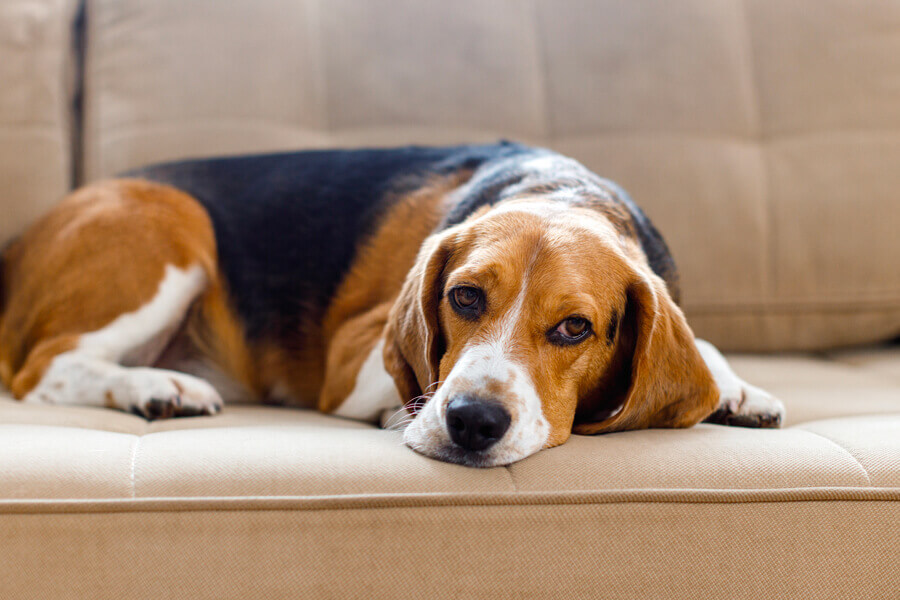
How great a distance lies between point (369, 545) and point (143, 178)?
170 centimetres

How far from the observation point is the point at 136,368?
2.24 meters

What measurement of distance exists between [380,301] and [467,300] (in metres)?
0.67

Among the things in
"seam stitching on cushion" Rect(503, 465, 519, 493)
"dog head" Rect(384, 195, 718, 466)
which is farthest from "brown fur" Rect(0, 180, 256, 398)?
"seam stitching on cushion" Rect(503, 465, 519, 493)

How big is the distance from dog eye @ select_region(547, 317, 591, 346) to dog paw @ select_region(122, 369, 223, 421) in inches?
35.9

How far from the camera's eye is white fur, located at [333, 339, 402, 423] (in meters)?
2.04

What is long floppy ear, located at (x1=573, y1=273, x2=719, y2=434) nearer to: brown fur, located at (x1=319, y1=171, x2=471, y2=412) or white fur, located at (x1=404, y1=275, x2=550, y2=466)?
white fur, located at (x1=404, y1=275, x2=550, y2=466)

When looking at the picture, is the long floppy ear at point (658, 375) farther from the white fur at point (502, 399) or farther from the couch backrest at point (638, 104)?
the couch backrest at point (638, 104)

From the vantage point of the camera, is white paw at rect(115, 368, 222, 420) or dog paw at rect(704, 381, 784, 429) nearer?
dog paw at rect(704, 381, 784, 429)

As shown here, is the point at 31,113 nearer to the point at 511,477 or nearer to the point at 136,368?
the point at 136,368

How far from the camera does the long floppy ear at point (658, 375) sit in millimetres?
1684

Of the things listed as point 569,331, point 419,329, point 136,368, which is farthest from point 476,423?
point 136,368

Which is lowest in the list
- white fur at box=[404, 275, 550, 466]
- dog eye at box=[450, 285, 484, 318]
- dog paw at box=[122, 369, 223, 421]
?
dog paw at box=[122, 369, 223, 421]

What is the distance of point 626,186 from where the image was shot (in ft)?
9.33

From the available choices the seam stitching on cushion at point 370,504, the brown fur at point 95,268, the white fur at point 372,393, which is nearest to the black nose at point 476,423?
the seam stitching on cushion at point 370,504
